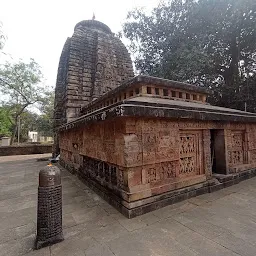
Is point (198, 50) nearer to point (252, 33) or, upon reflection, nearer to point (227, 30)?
point (227, 30)

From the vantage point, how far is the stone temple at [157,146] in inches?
122

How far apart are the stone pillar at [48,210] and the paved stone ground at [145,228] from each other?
110 millimetres

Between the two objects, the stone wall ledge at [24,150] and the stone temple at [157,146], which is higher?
the stone temple at [157,146]

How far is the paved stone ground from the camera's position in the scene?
2.14 meters

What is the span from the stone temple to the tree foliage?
6.22 meters

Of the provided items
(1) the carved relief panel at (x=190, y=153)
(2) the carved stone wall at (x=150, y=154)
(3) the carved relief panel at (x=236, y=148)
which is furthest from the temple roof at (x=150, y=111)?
(3) the carved relief panel at (x=236, y=148)

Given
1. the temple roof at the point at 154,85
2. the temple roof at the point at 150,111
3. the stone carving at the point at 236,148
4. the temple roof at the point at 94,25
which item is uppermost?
the temple roof at the point at 94,25

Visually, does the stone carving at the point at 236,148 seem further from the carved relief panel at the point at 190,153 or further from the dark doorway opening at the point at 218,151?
the carved relief panel at the point at 190,153

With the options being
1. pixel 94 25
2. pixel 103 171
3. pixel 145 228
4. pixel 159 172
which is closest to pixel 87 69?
pixel 94 25

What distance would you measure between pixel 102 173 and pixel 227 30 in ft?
41.7

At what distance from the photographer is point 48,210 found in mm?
2268

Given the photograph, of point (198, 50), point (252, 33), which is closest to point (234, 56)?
point (252, 33)

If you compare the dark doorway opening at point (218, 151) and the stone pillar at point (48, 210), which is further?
the dark doorway opening at point (218, 151)

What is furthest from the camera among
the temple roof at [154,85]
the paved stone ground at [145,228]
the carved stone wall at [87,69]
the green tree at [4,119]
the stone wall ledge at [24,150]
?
the green tree at [4,119]
